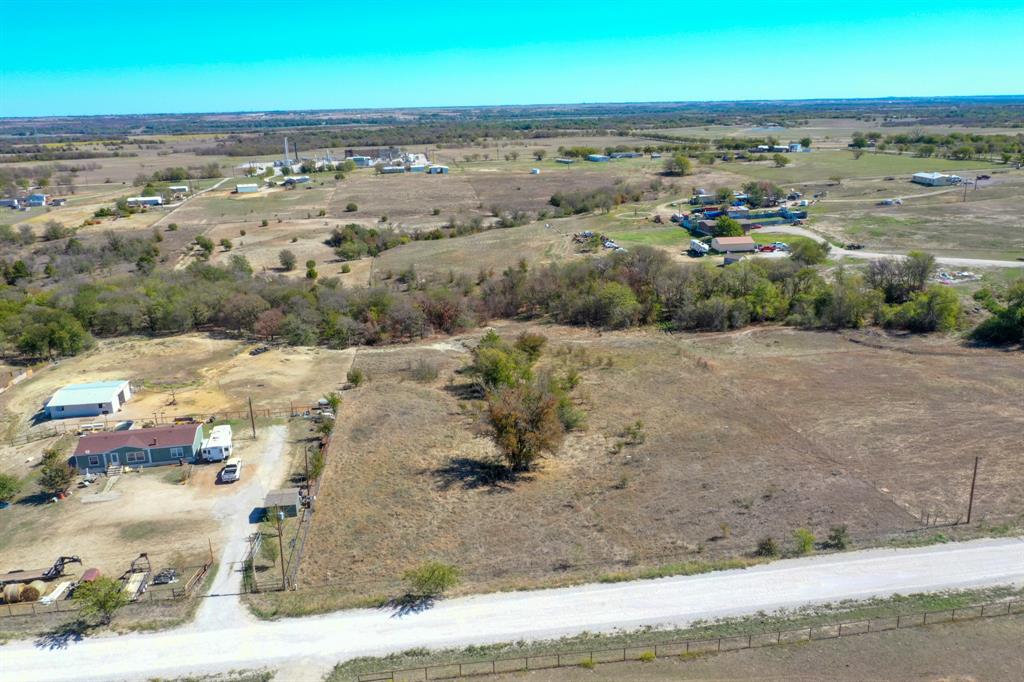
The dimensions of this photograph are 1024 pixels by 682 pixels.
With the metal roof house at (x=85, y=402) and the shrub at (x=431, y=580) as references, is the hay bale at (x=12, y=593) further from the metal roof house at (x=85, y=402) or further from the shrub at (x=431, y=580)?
the metal roof house at (x=85, y=402)

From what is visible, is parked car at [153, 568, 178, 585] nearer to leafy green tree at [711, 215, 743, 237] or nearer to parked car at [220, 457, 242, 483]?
parked car at [220, 457, 242, 483]

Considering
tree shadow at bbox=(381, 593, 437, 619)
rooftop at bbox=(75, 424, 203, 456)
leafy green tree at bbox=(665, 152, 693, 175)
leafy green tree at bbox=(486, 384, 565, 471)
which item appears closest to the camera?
tree shadow at bbox=(381, 593, 437, 619)

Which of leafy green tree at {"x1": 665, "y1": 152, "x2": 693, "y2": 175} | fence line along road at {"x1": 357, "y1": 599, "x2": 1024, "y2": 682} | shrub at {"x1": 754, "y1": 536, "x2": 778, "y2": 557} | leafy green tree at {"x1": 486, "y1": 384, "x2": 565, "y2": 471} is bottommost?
fence line along road at {"x1": 357, "y1": 599, "x2": 1024, "y2": 682}

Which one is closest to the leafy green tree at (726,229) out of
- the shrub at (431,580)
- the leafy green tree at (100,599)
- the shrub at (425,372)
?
the shrub at (425,372)

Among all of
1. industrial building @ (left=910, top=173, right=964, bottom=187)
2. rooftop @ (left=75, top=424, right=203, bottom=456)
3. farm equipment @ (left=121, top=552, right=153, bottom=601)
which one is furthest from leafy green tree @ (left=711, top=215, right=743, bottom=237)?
farm equipment @ (left=121, top=552, right=153, bottom=601)

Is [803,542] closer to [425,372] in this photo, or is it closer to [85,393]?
[425,372]

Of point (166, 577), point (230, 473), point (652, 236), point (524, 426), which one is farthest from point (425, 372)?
point (652, 236)

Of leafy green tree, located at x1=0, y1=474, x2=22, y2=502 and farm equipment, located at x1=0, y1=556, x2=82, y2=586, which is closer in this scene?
farm equipment, located at x1=0, y1=556, x2=82, y2=586
